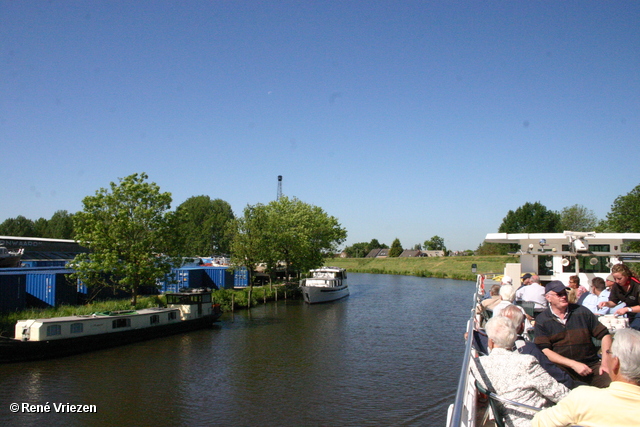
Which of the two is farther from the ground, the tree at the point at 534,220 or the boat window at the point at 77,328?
the tree at the point at 534,220

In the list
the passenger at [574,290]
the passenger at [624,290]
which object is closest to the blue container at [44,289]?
the passenger at [574,290]

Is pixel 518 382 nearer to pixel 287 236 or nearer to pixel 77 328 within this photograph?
pixel 77 328

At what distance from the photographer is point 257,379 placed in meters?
17.8

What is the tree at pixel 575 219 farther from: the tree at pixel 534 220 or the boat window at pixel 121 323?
the boat window at pixel 121 323

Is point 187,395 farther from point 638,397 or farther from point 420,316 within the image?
point 420,316

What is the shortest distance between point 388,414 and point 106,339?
1498cm

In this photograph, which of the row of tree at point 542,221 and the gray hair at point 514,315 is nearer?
the gray hair at point 514,315

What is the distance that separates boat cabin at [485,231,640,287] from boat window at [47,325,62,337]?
19.4 metres

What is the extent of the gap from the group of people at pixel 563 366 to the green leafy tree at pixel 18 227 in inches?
4478

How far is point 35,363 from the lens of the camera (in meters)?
19.6

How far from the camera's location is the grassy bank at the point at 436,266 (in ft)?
237

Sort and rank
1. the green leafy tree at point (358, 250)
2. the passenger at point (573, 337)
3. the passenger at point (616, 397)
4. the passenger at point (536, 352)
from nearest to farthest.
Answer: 1. the passenger at point (616, 397)
2. the passenger at point (536, 352)
3. the passenger at point (573, 337)
4. the green leafy tree at point (358, 250)

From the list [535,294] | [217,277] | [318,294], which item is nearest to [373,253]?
[318,294]

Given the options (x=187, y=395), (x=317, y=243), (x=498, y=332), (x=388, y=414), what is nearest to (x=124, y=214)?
(x=187, y=395)
